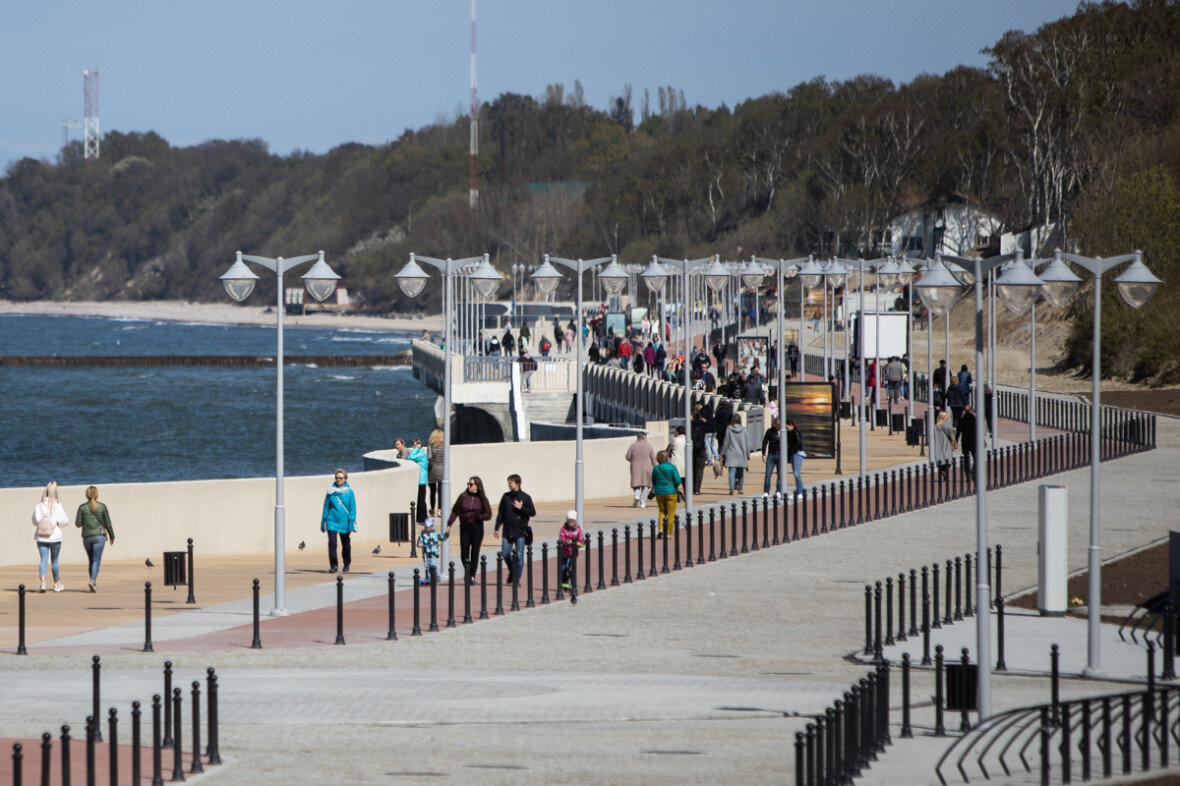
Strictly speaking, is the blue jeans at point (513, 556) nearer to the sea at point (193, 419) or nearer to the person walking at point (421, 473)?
the person walking at point (421, 473)

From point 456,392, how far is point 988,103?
6067 centimetres

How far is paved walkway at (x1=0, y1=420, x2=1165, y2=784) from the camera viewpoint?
10.8 m

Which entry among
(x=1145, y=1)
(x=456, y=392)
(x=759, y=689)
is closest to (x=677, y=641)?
(x=759, y=689)

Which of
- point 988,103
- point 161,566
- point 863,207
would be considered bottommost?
point 161,566

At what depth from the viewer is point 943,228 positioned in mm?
97062

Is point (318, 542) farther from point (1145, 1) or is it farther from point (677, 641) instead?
point (1145, 1)

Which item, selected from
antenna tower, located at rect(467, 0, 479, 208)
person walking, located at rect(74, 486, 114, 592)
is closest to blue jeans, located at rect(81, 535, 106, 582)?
person walking, located at rect(74, 486, 114, 592)

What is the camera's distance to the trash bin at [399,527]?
78.4 feet

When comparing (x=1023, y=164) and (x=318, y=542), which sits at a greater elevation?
(x=1023, y=164)

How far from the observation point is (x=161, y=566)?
22.3 metres

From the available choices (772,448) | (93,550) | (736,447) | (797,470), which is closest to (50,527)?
(93,550)

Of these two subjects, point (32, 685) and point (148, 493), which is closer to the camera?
point (32, 685)

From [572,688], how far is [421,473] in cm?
1256

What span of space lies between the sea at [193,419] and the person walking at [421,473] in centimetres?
A: 2899
